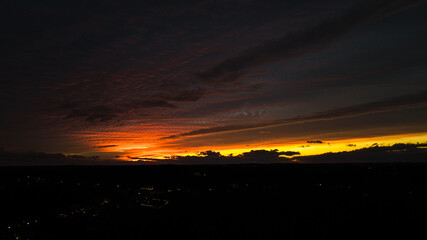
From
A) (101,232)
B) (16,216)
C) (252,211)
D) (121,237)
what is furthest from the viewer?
(16,216)

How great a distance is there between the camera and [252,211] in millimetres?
45781

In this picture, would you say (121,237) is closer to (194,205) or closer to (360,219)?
(194,205)

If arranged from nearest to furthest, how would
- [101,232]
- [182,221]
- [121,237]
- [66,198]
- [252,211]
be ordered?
1. [121,237]
2. [101,232]
3. [182,221]
4. [252,211]
5. [66,198]

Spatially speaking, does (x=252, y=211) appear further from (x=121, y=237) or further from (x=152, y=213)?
(x=121, y=237)

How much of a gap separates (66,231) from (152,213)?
13.2m

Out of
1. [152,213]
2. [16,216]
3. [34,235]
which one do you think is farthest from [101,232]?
[16,216]

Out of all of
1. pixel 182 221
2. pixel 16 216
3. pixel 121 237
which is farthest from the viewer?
pixel 16 216

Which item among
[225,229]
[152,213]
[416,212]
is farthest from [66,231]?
[416,212]

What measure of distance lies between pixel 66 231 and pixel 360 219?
4073cm

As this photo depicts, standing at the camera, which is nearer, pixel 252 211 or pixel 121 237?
pixel 121 237

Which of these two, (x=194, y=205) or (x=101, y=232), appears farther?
(x=194, y=205)

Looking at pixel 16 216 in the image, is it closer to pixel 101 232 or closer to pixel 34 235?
pixel 34 235

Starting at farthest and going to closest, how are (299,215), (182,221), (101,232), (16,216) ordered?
(16,216)
(299,215)
(182,221)
(101,232)

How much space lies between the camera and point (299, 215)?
42.7 meters
